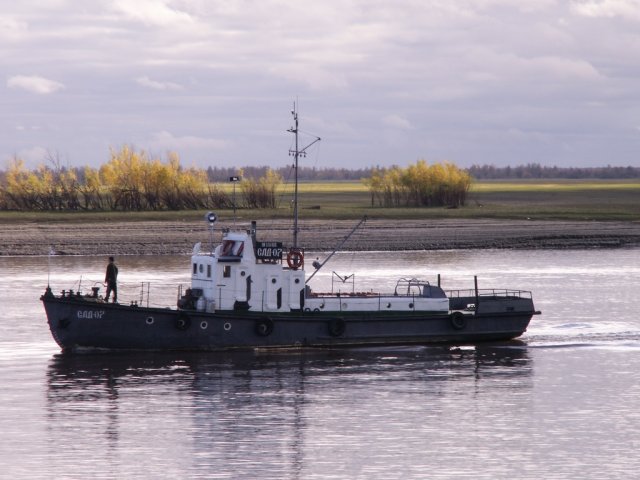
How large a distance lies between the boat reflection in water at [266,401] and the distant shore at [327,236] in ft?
101

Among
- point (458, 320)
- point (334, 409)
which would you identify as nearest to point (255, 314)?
point (458, 320)

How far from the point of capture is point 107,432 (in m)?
23.3

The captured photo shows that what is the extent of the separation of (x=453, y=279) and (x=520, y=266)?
7602 millimetres

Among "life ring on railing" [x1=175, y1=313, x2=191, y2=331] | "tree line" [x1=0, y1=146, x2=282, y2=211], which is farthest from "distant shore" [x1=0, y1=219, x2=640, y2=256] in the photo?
"life ring on railing" [x1=175, y1=313, x2=191, y2=331]

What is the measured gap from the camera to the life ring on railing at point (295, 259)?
32656mm

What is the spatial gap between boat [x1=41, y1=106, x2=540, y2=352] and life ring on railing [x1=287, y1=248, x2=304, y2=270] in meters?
0.03

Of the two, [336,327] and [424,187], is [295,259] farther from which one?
[424,187]

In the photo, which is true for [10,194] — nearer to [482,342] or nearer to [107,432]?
[482,342]

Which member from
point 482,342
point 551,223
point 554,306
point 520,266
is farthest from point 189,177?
point 482,342

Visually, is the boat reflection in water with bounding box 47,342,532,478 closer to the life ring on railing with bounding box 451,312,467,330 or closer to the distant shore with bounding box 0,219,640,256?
the life ring on railing with bounding box 451,312,467,330

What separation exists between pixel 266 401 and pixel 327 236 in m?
41.1

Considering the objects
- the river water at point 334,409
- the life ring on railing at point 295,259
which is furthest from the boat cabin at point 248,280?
the river water at point 334,409

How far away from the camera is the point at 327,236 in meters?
67.5

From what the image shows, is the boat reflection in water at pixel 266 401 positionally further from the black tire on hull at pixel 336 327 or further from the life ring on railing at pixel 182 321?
the life ring on railing at pixel 182 321
